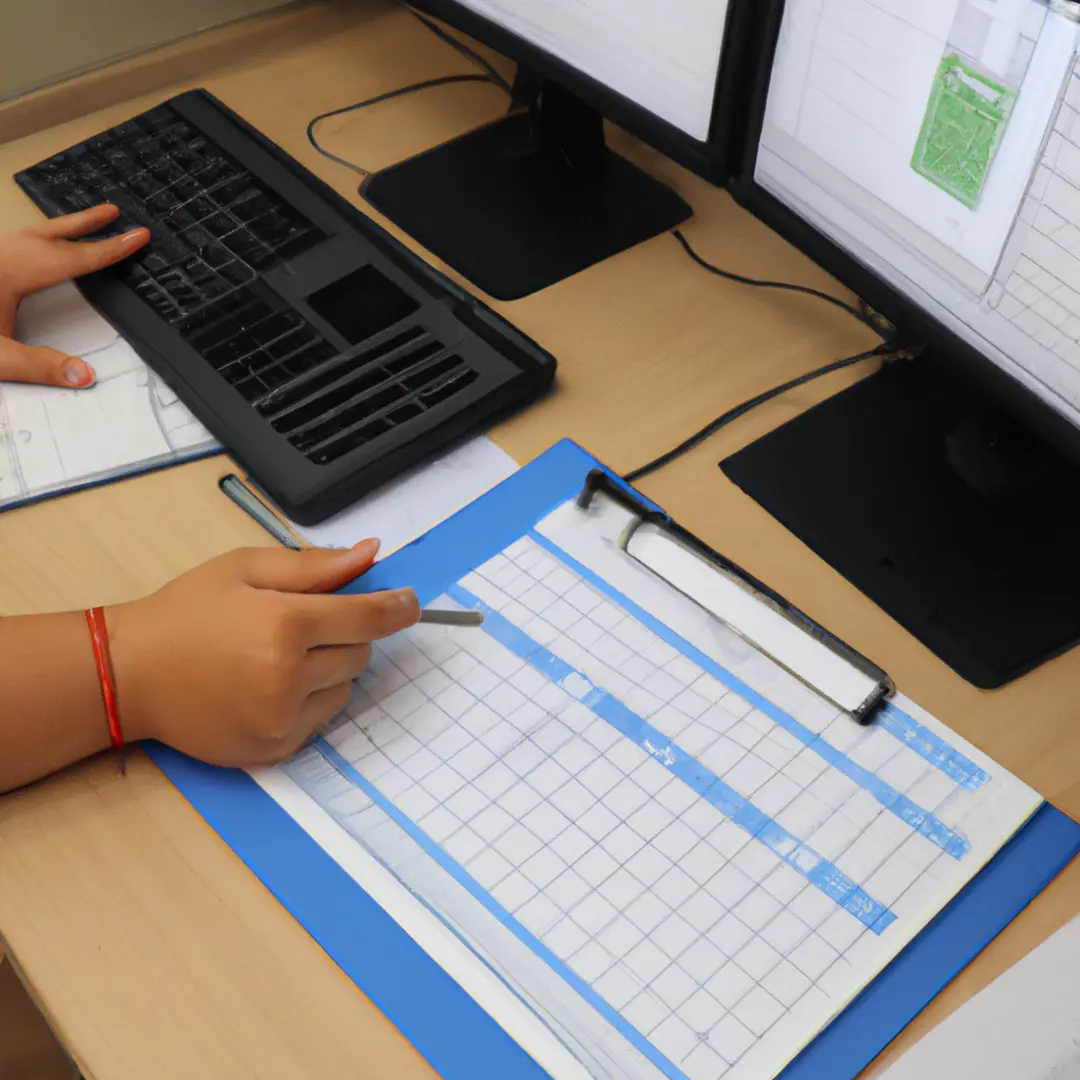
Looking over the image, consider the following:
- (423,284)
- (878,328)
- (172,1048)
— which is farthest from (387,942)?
(878,328)

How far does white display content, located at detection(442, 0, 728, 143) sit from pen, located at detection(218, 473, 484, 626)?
0.36 metres

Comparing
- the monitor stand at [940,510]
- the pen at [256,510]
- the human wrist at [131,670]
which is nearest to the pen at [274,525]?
the pen at [256,510]

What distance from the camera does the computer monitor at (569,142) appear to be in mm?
701

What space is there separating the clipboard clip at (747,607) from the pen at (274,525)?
11cm

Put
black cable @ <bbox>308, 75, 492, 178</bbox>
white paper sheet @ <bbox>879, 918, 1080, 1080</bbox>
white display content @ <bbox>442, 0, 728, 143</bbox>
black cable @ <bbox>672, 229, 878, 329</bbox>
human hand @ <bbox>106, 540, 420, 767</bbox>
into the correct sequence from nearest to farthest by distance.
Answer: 1. white paper sheet @ <bbox>879, 918, 1080, 1080</bbox>
2. human hand @ <bbox>106, 540, 420, 767</bbox>
3. white display content @ <bbox>442, 0, 728, 143</bbox>
4. black cable @ <bbox>672, 229, 878, 329</bbox>
5. black cable @ <bbox>308, 75, 492, 178</bbox>

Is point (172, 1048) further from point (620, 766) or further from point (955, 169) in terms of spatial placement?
point (955, 169)

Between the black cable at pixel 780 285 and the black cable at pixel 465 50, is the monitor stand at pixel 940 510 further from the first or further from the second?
the black cable at pixel 465 50

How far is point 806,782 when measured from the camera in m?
0.57

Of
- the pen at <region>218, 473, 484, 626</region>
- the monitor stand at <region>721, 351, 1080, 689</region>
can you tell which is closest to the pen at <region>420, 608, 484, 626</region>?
the pen at <region>218, 473, 484, 626</region>

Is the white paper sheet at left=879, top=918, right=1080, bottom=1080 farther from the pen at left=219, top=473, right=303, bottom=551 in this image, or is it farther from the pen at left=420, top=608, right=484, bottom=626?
the pen at left=219, top=473, right=303, bottom=551

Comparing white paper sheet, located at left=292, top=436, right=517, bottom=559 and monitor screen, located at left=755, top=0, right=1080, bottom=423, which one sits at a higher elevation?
monitor screen, located at left=755, top=0, right=1080, bottom=423

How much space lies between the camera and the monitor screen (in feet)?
1.68

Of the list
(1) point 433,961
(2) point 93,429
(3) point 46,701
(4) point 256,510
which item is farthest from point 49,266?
(1) point 433,961

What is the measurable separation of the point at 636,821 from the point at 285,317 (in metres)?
0.45
